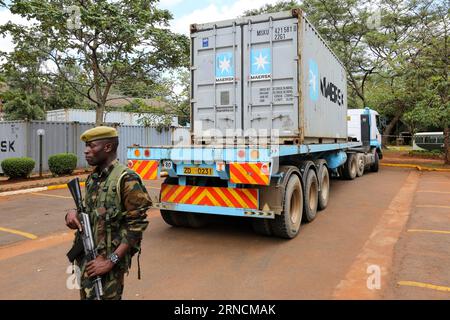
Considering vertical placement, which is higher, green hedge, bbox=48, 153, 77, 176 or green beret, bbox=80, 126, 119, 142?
green beret, bbox=80, 126, 119, 142

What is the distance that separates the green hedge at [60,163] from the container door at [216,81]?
303 inches

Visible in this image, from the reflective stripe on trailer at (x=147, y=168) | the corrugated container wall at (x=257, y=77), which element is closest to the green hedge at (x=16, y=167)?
the corrugated container wall at (x=257, y=77)

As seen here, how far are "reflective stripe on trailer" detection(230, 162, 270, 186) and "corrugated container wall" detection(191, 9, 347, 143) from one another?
1.88m

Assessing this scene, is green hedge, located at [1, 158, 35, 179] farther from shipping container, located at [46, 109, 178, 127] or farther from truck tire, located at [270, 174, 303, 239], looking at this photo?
shipping container, located at [46, 109, 178, 127]

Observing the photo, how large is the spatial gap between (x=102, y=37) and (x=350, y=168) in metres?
10.1

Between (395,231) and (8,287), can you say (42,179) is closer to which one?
(8,287)

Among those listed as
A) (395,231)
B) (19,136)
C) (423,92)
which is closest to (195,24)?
(395,231)

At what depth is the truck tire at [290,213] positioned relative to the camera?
535cm

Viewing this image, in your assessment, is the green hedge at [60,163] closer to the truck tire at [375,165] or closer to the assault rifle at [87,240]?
the assault rifle at [87,240]

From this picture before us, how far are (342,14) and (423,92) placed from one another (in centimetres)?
828

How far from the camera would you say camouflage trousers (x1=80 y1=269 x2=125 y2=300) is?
7.62 feet

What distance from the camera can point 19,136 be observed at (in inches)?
557

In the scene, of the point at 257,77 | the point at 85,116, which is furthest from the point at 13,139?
the point at 257,77

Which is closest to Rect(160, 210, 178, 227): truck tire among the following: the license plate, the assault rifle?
the license plate
